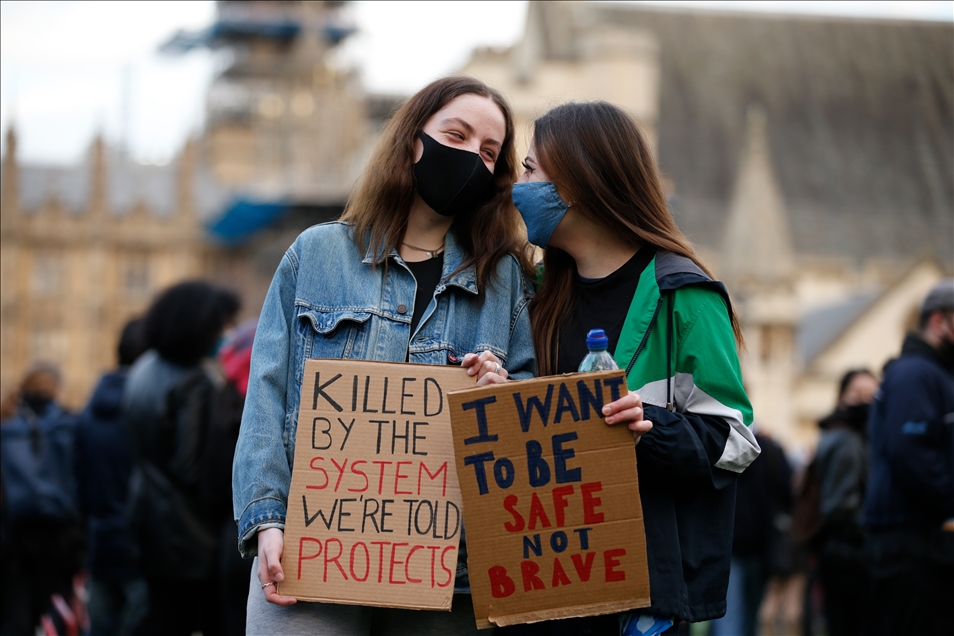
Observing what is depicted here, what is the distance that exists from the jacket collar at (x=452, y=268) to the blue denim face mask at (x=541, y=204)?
220 mm

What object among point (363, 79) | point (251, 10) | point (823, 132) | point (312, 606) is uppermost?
point (251, 10)

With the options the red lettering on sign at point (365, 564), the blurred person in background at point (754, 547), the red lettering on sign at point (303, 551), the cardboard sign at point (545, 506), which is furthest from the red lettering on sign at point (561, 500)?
the blurred person in background at point (754, 547)

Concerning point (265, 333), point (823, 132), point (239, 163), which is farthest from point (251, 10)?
point (265, 333)

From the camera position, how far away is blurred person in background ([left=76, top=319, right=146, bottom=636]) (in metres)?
6.66

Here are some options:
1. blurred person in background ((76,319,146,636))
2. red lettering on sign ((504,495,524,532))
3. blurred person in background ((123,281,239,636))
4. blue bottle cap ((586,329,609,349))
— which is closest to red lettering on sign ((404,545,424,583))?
red lettering on sign ((504,495,524,532))

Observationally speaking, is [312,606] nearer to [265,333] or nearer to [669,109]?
[265,333]

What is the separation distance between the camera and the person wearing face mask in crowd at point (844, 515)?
780cm

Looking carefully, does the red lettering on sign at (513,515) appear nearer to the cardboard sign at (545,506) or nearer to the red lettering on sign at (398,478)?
the cardboard sign at (545,506)

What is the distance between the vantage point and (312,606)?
123 inches

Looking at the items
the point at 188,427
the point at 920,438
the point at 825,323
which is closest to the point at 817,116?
the point at 825,323

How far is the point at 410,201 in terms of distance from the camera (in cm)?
353

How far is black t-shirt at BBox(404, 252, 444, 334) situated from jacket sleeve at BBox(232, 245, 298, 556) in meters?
0.33

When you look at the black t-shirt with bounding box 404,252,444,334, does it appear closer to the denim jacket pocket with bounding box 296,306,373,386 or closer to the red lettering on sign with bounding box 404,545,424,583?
the denim jacket pocket with bounding box 296,306,373,386

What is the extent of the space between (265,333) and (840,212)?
46.3 metres
